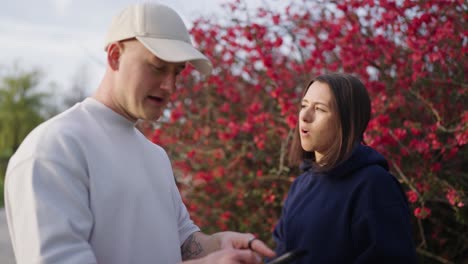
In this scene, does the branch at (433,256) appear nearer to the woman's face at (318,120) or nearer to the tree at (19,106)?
the woman's face at (318,120)

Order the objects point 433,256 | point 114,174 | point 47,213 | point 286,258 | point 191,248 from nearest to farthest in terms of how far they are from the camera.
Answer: point 47,213 → point 286,258 → point 114,174 → point 191,248 → point 433,256

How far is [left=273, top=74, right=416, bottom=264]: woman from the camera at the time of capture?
2.04 metres

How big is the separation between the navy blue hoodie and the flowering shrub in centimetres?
139

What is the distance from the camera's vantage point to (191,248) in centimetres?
193

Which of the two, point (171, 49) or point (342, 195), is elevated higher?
point (171, 49)

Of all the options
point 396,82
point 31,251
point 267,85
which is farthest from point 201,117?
point 31,251

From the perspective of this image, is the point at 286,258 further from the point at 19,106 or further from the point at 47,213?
the point at 19,106

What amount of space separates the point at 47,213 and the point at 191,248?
29.1 inches

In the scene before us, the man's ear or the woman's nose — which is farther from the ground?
the man's ear

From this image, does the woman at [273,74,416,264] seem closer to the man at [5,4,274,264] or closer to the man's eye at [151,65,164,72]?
the man at [5,4,274,264]

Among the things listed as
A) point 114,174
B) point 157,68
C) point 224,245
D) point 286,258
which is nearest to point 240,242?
point 224,245

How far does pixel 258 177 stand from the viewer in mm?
4746

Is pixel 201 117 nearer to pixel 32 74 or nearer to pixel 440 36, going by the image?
pixel 440 36

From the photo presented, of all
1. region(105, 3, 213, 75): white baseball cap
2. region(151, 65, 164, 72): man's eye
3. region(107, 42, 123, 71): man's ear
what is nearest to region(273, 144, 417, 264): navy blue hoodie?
region(105, 3, 213, 75): white baseball cap
